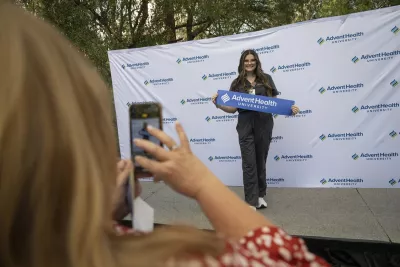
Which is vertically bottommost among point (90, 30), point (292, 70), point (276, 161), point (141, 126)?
point (276, 161)

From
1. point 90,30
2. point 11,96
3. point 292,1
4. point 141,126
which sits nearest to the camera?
point 11,96

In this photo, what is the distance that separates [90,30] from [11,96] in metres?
8.26

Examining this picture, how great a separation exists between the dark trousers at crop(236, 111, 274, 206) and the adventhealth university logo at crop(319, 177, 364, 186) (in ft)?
3.48

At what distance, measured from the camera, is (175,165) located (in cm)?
100

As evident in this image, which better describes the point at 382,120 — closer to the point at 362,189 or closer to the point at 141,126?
the point at 362,189

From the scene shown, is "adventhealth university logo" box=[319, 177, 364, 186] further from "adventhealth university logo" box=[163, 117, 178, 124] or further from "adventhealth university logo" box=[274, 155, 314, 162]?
"adventhealth university logo" box=[163, 117, 178, 124]

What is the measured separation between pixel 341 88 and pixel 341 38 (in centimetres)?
62

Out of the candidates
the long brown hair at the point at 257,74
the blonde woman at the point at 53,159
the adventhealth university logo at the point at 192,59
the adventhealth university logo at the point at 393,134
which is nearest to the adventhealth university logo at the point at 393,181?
the adventhealth university logo at the point at 393,134

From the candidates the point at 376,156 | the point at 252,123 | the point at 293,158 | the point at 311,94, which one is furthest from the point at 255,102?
the point at 376,156

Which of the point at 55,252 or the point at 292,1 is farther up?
the point at 292,1

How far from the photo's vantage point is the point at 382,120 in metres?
4.58

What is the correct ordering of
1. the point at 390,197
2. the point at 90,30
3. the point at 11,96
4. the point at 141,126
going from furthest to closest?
the point at 90,30
the point at 390,197
the point at 141,126
the point at 11,96

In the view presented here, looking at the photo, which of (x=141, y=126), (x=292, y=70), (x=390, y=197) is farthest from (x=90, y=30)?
(x=141, y=126)

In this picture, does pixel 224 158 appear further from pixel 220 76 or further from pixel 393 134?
pixel 393 134
